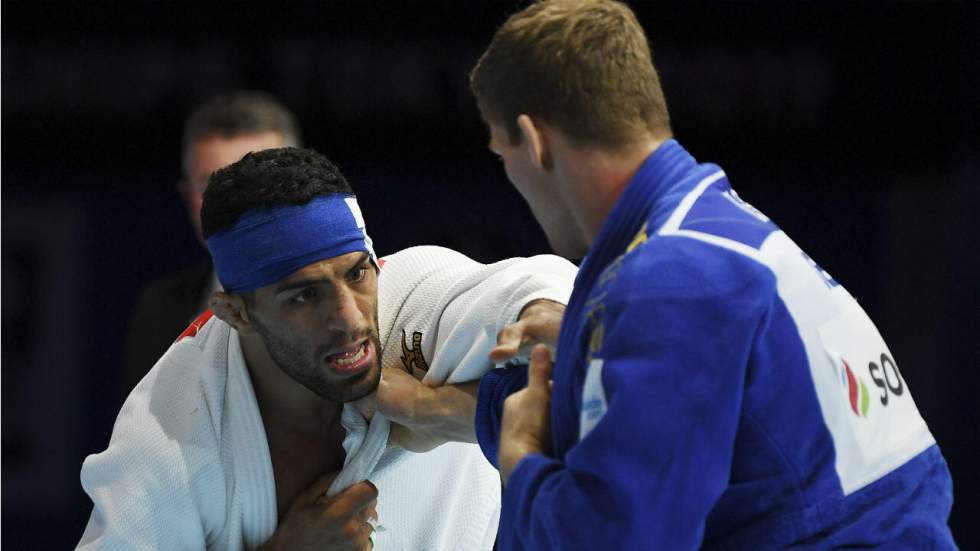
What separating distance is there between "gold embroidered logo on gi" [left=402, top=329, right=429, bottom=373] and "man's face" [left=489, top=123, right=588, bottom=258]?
33.3 inches

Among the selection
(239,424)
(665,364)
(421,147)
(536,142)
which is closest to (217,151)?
(421,147)

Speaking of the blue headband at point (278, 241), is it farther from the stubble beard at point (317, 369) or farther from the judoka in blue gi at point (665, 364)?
the judoka in blue gi at point (665, 364)

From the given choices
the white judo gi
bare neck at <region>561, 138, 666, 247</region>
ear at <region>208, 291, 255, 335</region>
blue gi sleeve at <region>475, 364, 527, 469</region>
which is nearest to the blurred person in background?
the white judo gi

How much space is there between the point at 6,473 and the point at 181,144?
145cm

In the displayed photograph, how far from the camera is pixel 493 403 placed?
8.45 feet

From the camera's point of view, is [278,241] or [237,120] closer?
[278,241]

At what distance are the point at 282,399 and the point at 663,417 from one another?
1495 mm

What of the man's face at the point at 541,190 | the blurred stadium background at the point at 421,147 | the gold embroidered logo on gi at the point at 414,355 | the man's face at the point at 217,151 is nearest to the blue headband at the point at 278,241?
the gold embroidered logo on gi at the point at 414,355

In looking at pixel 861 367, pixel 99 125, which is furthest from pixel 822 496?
pixel 99 125

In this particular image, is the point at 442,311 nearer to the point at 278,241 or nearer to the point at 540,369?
the point at 278,241

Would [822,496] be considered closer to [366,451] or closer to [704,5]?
[366,451]

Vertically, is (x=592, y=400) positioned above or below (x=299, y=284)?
above

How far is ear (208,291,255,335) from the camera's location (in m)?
2.90

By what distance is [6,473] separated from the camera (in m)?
4.88
